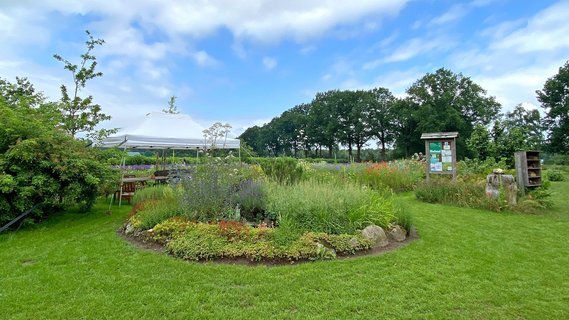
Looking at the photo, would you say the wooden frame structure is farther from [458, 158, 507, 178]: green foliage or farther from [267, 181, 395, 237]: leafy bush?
[267, 181, 395, 237]: leafy bush

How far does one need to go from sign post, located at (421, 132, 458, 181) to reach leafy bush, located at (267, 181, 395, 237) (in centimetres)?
521

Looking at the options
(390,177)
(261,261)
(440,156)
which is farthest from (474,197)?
(261,261)

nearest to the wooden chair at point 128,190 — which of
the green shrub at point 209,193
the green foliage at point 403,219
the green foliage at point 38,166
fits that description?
the green foliage at point 38,166

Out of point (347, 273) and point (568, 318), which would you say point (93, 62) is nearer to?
point (347, 273)

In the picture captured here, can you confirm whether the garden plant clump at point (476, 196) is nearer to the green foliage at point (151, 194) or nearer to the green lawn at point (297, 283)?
the green lawn at point (297, 283)

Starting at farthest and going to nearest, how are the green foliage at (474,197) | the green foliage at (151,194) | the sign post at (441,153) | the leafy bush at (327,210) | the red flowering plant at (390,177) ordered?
the red flowering plant at (390,177) < the sign post at (441,153) < the green foliage at (474,197) < the green foliage at (151,194) < the leafy bush at (327,210)

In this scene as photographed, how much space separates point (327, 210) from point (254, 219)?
4.43 ft

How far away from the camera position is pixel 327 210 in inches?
172

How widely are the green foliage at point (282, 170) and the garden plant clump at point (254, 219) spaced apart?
112cm

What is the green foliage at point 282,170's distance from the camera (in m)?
7.11

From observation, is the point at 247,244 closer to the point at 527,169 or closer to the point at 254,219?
the point at 254,219

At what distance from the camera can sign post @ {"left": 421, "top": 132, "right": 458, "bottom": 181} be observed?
9.19m

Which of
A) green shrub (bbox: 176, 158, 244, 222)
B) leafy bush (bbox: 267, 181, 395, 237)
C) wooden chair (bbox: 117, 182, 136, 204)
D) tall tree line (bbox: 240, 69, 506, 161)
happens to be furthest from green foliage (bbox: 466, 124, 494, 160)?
tall tree line (bbox: 240, 69, 506, 161)

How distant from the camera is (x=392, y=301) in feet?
8.57
